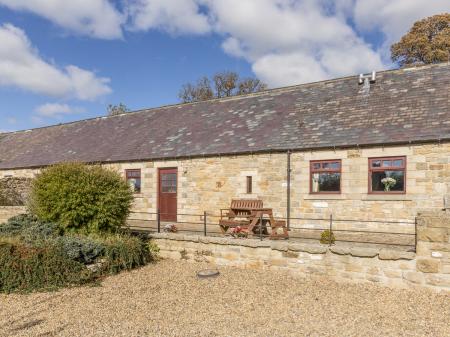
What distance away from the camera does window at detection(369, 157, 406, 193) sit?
12.9m

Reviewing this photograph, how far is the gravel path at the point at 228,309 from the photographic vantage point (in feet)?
22.7

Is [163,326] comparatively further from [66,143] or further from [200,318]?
[66,143]

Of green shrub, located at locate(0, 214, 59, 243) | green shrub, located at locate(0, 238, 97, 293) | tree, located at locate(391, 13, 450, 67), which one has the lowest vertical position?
green shrub, located at locate(0, 238, 97, 293)

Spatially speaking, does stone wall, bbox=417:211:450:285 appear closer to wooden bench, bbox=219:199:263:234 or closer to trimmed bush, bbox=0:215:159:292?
wooden bench, bbox=219:199:263:234

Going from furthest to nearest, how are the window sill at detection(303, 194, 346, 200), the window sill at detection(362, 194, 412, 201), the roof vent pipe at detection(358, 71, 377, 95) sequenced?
the roof vent pipe at detection(358, 71, 377, 95)
the window sill at detection(303, 194, 346, 200)
the window sill at detection(362, 194, 412, 201)

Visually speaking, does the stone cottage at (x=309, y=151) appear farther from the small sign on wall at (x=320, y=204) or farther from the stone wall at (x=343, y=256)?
the stone wall at (x=343, y=256)

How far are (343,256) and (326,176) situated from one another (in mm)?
5067

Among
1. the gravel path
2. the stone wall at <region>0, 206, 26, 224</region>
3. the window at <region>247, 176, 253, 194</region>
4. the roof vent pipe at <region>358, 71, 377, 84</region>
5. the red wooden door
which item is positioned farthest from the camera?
the red wooden door

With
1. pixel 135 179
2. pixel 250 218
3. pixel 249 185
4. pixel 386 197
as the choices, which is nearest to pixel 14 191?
pixel 135 179

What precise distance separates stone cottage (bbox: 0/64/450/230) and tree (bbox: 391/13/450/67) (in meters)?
15.3

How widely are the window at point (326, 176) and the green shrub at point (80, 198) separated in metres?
6.57

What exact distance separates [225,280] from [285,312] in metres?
2.42

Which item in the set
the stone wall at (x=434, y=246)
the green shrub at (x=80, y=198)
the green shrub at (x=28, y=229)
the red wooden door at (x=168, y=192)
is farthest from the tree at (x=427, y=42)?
the green shrub at (x=28, y=229)

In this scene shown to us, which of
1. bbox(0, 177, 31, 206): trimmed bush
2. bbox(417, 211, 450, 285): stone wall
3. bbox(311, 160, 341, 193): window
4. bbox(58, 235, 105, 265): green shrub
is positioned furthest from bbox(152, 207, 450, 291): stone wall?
bbox(0, 177, 31, 206): trimmed bush
